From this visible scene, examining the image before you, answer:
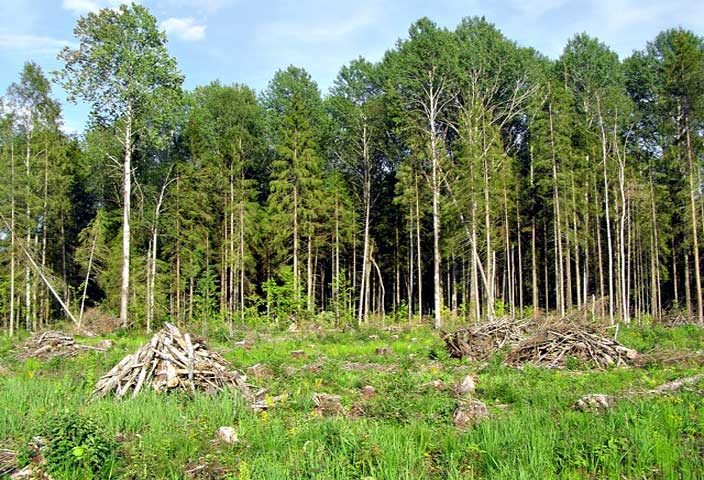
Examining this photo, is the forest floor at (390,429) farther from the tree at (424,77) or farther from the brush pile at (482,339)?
the tree at (424,77)

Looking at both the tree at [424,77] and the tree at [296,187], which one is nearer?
the tree at [424,77]

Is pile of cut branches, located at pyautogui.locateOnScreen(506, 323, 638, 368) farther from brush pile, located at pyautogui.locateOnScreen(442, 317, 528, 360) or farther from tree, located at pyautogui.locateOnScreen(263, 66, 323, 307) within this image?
tree, located at pyautogui.locateOnScreen(263, 66, 323, 307)

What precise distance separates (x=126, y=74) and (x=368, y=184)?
17.4m

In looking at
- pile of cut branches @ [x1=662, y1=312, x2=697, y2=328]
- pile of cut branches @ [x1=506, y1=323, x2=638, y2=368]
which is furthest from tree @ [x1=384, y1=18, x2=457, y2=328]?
pile of cut branches @ [x1=506, y1=323, x2=638, y2=368]

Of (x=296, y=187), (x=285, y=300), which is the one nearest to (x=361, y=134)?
(x=296, y=187)

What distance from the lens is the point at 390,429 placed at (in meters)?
6.34

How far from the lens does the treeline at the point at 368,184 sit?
27875mm

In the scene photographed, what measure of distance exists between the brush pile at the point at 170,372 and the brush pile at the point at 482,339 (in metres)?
7.08

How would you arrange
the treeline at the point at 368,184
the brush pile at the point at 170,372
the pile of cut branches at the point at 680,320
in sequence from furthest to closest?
the treeline at the point at 368,184 → the pile of cut branches at the point at 680,320 → the brush pile at the point at 170,372

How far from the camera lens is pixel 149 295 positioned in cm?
2652

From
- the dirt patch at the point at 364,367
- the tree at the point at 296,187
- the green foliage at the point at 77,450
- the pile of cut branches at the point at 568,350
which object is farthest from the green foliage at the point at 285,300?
the green foliage at the point at 77,450

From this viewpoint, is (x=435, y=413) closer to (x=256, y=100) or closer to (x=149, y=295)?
(x=149, y=295)

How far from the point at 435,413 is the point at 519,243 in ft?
103

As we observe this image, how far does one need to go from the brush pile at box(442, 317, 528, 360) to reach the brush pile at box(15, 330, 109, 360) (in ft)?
32.7
